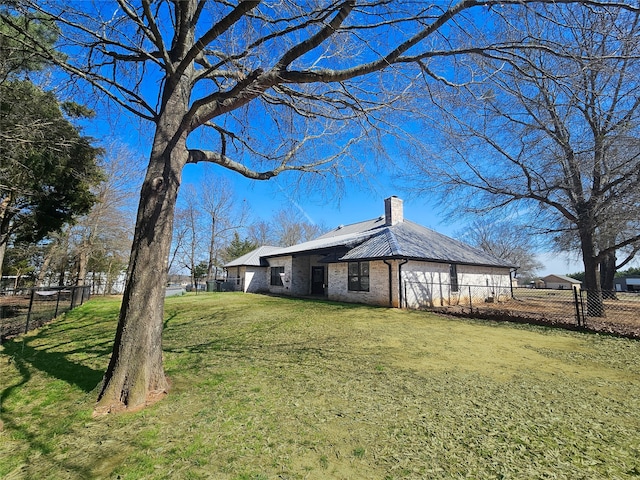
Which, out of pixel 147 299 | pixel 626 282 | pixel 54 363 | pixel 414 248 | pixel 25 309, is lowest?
pixel 54 363

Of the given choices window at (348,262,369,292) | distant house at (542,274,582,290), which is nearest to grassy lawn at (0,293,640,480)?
window at (348,262,369,292)

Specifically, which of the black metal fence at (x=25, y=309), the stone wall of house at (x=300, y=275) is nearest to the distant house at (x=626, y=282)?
the stone wall of house at (x=300, y=275)

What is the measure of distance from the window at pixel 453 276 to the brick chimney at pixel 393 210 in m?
4.32

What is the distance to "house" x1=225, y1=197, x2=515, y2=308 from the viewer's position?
1315 cm

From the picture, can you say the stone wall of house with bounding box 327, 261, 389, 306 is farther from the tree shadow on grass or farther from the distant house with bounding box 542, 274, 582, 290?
the distant house with bounding box 542, 274, 582, 290

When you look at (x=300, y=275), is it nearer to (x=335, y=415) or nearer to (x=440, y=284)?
(x=440, y=284)

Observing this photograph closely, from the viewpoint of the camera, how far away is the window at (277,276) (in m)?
21.6

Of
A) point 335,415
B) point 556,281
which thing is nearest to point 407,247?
point 335,415

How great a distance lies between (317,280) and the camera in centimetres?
2044

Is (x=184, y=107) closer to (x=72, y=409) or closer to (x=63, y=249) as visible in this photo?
(x=72, y=409)

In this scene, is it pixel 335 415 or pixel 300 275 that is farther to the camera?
pixel 300 275

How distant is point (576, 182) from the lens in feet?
35.0

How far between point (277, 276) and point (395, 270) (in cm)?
1138

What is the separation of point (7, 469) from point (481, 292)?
18.9 m
